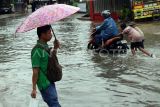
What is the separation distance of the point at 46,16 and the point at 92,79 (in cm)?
509

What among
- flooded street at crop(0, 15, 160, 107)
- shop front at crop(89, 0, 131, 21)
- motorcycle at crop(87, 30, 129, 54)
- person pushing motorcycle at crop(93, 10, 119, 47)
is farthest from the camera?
shop front at crop(89, 0, 131, 21)

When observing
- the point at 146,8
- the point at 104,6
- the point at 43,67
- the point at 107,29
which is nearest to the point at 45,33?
the point at 43,67

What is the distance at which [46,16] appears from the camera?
22.0 feet

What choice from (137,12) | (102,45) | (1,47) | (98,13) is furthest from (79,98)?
(98,13)

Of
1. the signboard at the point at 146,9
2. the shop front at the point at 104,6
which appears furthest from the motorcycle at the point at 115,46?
the shop front at the point at 104,6

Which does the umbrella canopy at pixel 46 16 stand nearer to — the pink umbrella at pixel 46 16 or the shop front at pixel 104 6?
the pink umbrella at pixel 46 16

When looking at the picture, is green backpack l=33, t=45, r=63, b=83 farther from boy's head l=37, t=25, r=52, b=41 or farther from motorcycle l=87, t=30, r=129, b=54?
motorcycle l=87, t=30, r=129, b=54

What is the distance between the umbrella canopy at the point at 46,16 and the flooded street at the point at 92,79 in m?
2.61

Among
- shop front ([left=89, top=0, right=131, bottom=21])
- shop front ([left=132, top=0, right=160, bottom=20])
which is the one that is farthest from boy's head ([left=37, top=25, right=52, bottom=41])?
shop front ([left=89, top=0, right=131, bottom=21])

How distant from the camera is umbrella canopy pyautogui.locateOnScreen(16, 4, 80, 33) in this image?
661cm

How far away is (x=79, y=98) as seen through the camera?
31.2ft

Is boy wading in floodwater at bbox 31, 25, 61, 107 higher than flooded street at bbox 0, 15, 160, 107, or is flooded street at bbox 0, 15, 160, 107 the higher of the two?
boy wading in floodwater at bbox 31, 25, 61, 107

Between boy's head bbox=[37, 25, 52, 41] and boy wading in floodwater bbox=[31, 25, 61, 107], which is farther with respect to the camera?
boy's head bbox=[37, 25, 52, 41]

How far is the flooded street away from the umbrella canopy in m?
2.61
